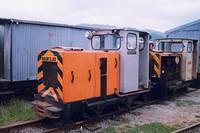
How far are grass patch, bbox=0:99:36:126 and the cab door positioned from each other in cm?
267

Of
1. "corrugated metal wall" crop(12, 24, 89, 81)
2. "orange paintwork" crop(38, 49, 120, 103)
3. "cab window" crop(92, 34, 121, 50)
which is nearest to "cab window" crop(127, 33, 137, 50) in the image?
"cab window" crop(92, 34, 121, 50)

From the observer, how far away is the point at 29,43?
990 cm

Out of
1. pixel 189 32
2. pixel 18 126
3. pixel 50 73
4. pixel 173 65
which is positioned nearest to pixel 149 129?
pixel 50 73

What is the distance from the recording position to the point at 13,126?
6.36 m

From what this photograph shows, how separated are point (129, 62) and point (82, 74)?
1713 millimetres

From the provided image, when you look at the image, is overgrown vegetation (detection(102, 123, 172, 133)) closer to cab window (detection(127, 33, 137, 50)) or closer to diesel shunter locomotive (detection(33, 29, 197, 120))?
diesel shunter locomotive (detection(33, 29, 197, 120))

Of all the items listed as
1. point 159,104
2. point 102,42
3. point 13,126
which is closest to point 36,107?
point 13,126

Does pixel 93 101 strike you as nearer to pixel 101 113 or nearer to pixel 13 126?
pixel 101 113

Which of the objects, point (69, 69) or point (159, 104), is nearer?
point (69, 69)

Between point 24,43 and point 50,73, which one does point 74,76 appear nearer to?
point 50,73

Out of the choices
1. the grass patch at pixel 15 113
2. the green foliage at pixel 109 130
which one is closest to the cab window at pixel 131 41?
the green foliage at pixel 109 130

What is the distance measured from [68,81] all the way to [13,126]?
5.25ft

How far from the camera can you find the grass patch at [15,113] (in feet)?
23.5

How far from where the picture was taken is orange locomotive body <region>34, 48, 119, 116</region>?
645 cm
